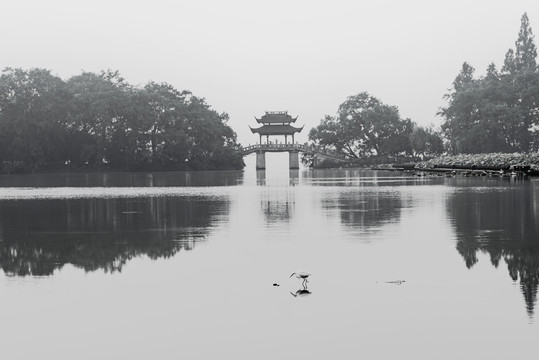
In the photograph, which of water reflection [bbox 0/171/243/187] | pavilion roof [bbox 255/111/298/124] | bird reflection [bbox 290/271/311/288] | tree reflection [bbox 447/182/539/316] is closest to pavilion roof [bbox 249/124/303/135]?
pavilion roof [bbox 255/111/298/124]

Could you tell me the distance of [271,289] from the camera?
34.3 feet

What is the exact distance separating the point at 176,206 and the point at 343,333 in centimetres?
1950

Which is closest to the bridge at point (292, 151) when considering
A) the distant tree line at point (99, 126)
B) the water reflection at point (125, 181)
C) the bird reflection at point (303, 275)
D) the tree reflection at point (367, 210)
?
the distant tree line at point (99, 126)

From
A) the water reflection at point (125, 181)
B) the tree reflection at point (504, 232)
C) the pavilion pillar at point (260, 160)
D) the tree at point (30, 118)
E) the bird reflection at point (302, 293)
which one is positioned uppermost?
the tree at point (30, 118)

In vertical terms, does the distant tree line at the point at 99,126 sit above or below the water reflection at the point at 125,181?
above

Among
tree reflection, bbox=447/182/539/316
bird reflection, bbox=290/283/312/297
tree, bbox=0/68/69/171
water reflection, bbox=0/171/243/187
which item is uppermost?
tree, bbox=0/68/69/171

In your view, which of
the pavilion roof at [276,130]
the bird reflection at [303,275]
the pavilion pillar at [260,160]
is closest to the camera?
the bird reflection at [303,275]

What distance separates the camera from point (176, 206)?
27.2 m

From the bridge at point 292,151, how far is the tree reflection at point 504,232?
82.9 meters

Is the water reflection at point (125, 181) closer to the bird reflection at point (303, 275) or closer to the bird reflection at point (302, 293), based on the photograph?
the bird reflection at point (303, 275)

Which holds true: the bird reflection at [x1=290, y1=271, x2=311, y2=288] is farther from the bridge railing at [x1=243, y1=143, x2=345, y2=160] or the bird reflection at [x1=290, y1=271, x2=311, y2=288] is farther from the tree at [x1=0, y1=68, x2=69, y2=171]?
the bridge railing at [x1=243, y1=143, x2=345, y2=160]

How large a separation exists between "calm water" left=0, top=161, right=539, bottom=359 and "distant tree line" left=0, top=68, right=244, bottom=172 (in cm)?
7378

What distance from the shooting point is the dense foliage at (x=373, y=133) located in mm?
109688

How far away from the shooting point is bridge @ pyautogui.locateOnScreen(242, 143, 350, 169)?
367 feet
